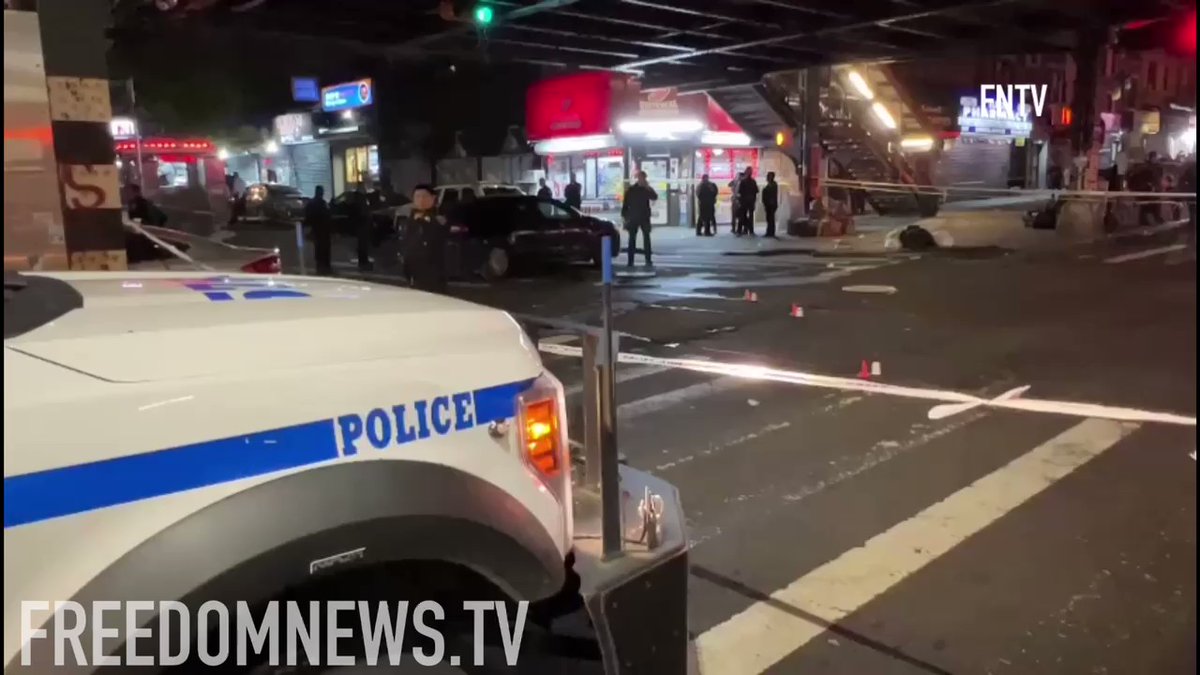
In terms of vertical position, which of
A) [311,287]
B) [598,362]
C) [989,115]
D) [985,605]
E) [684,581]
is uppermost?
[989,115]

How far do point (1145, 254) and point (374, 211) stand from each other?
59.4 ft

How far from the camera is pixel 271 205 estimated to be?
117ft

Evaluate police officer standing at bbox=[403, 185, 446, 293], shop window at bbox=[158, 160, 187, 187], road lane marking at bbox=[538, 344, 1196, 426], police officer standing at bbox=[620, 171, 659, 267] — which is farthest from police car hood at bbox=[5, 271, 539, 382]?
shop window at bbox=[158, 160, 187, 187]

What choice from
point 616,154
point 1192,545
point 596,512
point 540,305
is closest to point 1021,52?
point 616,154

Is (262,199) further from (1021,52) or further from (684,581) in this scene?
(684,581)

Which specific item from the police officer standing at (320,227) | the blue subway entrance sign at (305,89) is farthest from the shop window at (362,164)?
the police officer standing at (320,227)

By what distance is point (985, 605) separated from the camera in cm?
429

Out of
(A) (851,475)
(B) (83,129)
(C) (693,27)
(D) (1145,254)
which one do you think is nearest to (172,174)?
(C) (693,27)

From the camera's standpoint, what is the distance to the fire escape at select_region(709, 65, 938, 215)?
2681 cm

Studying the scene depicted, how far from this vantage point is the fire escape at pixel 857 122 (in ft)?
88.0

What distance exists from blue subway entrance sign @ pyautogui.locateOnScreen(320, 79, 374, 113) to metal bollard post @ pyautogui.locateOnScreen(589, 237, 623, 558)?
4024 cm

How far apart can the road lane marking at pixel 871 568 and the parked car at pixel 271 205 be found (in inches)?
1274

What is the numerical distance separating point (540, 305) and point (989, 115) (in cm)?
2737

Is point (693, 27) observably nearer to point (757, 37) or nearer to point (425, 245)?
point (757, 37)
